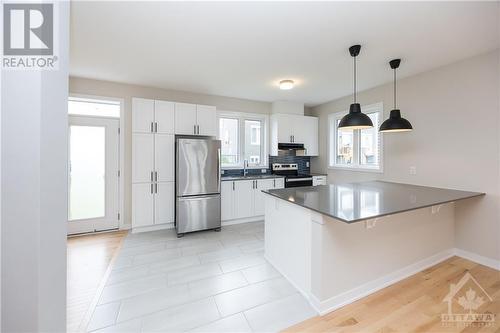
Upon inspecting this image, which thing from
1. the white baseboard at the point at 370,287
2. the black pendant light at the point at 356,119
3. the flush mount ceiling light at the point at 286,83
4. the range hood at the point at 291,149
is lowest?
the white baseboard at the point at 370,287

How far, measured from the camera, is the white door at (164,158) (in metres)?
3.69

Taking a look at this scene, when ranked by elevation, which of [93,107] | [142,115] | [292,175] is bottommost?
[292,175]

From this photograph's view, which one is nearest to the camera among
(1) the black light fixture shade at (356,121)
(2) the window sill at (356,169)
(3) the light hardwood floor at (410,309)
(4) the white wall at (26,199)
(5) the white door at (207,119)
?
(4) the white wall at (26,199)

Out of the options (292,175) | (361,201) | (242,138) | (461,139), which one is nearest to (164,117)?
(242,138)

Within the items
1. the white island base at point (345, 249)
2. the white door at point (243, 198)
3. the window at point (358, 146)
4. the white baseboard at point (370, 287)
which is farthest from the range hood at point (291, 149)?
the white baseboard at point (370, 287)

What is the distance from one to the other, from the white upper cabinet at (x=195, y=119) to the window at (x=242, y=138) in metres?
0.46

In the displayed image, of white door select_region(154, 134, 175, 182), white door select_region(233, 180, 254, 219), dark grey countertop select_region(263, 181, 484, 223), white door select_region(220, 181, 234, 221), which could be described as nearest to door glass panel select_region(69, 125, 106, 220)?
white door select_region(154, 134, 175, 182)

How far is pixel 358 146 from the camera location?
422 centimetres

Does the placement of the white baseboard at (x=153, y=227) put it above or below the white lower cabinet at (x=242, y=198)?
below

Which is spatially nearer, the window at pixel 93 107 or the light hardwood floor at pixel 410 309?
the light hardwood floor at pixel 410 309

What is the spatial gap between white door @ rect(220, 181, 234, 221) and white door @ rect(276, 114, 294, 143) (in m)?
1.53

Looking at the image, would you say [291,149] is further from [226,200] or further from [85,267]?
[85,267]

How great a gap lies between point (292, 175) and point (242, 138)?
1448 millimetres

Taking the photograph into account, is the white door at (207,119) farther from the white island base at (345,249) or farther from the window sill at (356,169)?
the window sill at (356,169)
